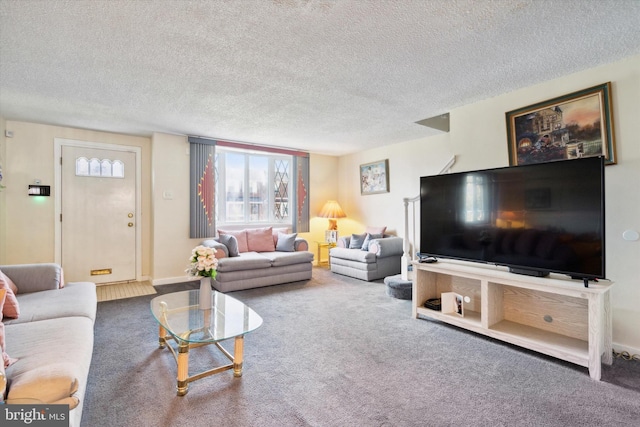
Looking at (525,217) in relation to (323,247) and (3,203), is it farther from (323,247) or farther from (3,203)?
(3,203)

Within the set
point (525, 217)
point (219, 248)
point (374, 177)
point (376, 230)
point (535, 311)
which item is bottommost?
point (535, 311)

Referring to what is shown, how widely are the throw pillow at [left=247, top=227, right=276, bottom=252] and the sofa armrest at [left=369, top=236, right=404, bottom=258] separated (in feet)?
5.42

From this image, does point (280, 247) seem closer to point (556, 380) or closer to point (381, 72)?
point (381, 72)

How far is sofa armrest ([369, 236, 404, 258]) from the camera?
4.68m

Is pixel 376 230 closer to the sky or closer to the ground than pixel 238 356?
closer to the sky

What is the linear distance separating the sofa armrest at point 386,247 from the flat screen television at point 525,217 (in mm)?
1665

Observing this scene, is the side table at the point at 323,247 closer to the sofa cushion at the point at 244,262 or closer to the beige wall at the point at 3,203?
→ the sofa cushion at the point at 244,262

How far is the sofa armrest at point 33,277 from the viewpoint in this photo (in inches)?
97.0

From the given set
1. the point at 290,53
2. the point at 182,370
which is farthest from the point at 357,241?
the point at 182,370

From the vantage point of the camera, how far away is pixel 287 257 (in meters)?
4.50

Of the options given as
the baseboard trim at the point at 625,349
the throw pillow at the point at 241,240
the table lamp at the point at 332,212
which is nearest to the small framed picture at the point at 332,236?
the table lamp at the point at 332,212

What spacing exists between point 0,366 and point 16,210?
391cm

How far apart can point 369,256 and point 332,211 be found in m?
1.59

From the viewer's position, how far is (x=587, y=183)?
2055 mm
